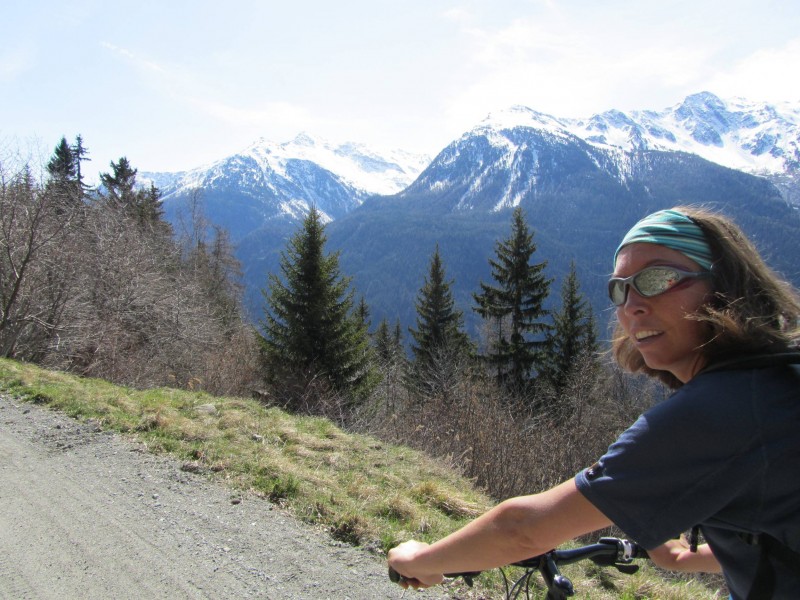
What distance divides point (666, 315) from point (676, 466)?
437 millimetres

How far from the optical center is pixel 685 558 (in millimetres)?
1692

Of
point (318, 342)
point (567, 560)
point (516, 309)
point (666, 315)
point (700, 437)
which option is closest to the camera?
point (700, 437)

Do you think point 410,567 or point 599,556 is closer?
point 410,567

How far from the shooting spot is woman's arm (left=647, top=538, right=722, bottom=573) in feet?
5.43

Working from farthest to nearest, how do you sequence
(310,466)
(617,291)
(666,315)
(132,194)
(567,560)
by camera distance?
1. (132,194)
2. (310,466)
3. (567,560)
4. (617,291)
5. (666,315)

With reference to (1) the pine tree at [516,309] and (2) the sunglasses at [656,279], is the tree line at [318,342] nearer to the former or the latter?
(1) the pine tree at [516,309]

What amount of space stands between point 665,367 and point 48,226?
15709 mm

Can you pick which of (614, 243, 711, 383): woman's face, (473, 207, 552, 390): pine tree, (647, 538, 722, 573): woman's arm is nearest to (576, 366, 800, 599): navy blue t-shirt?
(614, 243, 711, 383): woman's face

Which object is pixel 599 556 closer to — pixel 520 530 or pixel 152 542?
pixel 520 530

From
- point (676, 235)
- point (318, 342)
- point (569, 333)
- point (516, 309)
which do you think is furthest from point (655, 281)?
point (569, 333)

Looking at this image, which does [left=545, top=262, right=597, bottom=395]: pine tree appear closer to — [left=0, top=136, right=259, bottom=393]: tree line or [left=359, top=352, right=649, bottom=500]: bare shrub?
[left=359, top=352, right=649, bottom=500]: bare shrub

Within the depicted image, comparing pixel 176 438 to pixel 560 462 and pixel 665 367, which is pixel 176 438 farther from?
pixel 560 462

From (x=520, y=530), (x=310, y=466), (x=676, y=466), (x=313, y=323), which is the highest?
(x=676, y=466)

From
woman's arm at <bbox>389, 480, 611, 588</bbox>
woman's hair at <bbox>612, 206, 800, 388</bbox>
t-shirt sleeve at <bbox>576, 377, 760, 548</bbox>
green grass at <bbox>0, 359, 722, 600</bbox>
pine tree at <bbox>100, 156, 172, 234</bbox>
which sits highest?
→ pine tree at <bbox>100, 156, 172, 234</bbox>
